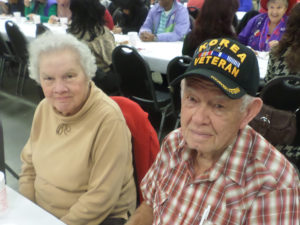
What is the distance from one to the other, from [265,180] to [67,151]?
823 millimetres

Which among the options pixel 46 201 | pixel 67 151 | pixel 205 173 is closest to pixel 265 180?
pixel 205 173

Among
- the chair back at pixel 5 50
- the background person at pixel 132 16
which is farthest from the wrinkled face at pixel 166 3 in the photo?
the chair back at pixel 5 50

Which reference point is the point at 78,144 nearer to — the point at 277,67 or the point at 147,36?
the point at 277,67

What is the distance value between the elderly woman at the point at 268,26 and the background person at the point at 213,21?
687mm

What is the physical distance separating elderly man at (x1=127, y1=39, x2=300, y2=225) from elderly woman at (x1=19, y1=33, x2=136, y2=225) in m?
0.36

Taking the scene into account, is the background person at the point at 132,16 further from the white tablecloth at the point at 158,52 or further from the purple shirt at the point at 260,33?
the purple shirt at the point at 260,33

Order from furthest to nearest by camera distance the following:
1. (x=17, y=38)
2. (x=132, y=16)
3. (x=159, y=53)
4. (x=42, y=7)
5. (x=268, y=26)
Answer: (x=42, y=7)
(x=132, y=16)
(x=17, y=38)
(x=268, y=26)
(x=159, y=53)

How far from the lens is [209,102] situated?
862 mm

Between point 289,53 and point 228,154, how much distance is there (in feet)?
5.34

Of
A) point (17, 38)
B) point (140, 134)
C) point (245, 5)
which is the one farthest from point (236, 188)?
point (245, 5)

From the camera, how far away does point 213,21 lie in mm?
2625

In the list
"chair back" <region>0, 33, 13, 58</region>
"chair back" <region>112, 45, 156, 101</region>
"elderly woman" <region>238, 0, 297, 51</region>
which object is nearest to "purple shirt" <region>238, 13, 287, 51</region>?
"elderly woman" <region>238, 0, 297, 51</region>

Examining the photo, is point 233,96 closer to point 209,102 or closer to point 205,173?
point 209,102

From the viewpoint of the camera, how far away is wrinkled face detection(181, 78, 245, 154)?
2.80 ft
